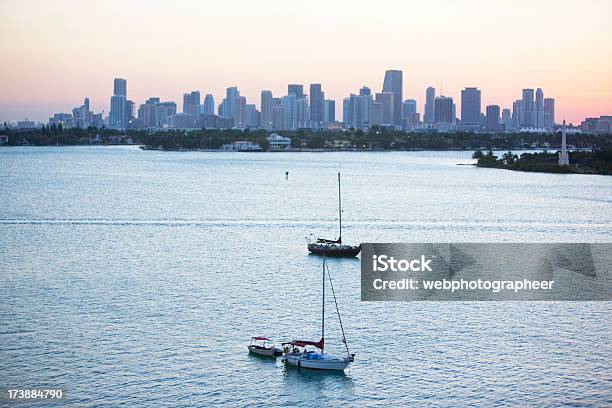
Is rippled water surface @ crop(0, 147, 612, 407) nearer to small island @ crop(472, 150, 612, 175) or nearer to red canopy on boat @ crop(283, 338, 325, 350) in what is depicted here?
red canopy on boat @ crop(283, 338, 325, 350)

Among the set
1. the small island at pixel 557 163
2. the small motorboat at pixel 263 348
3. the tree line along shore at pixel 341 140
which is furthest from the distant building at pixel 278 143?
the small motorboat at pixel 263 348

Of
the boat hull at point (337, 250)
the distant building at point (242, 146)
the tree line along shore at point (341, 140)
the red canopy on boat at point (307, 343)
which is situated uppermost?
the tree line along shore at point (341, 140)

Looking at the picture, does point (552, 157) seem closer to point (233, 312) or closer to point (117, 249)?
point (117, 249)

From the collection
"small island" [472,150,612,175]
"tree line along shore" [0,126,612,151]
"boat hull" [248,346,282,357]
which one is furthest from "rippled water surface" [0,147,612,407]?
"tree line along shore" [0,126,612,151]

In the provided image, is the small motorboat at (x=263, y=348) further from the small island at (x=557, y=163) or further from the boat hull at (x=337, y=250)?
the small island at (x=557, y=163)

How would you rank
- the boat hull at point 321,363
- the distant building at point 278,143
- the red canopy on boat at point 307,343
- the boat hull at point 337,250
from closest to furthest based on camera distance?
1. the boat hull at point 321,363
2. the red canopy on boat at point 307,343
3. the boat hull at point 337,250
4. the distant building at point 278,143

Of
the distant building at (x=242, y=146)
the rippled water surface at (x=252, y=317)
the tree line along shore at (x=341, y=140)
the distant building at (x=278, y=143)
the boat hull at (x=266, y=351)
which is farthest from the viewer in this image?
the tree line along shore at (x=341, y=140)

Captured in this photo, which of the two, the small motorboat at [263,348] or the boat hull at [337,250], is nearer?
the small motorboat at [263,348]

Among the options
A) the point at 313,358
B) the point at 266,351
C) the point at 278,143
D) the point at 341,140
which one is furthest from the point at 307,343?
the point at 341,140
